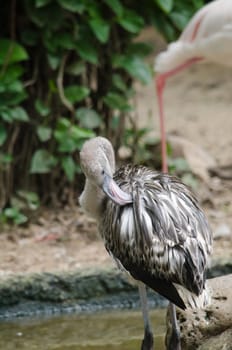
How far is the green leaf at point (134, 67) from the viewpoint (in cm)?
623

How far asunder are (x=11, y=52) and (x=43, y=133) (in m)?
0.53

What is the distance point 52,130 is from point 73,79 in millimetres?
352

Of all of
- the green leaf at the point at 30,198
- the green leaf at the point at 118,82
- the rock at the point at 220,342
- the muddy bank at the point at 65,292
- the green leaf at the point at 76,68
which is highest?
the green leaf at the point at 76,68

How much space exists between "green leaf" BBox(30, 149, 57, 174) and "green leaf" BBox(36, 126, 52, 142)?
3.6 inches

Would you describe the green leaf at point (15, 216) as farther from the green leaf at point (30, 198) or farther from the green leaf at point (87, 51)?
the green leaf at point (87, 51)

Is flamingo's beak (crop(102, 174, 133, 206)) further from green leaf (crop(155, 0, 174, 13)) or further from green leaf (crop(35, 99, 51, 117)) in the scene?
green leaf (crop(155, 0, 174, 13))

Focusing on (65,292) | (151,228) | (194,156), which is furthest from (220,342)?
(194,156)

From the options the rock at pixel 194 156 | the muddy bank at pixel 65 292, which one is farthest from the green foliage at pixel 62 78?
the muddy bank at pixel 65 292

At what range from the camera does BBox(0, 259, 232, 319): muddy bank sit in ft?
16.7

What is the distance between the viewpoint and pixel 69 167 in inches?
244

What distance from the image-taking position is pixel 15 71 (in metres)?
6.01

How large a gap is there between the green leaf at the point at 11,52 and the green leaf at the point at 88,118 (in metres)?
0.55

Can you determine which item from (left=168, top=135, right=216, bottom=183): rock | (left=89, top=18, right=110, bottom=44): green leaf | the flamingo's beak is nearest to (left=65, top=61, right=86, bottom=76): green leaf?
(left=89, top=18, right=110, bottom=44): green leaf

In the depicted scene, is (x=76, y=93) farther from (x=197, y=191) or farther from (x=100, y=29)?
(x=197, y=191)
